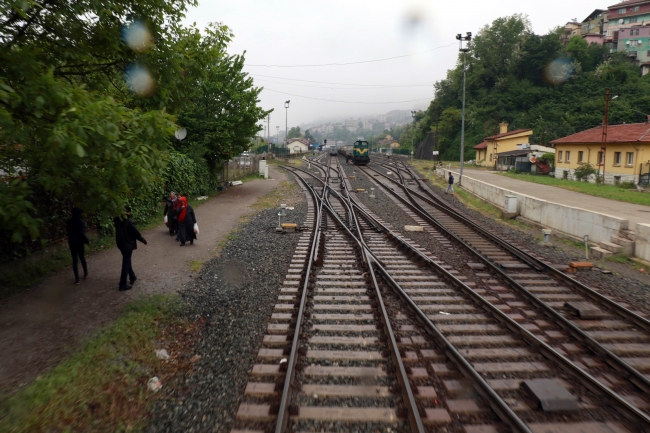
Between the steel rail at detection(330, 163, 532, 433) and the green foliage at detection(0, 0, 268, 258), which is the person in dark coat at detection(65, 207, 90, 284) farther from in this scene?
the steel rail at detection(330, 163, 532, 433)

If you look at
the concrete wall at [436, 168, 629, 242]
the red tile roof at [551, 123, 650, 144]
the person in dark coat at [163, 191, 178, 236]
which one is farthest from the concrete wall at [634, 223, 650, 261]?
the red tile roof at [551, 123, 650, 144]

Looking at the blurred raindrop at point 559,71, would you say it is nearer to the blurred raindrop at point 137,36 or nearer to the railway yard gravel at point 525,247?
the railway yard gravel at point 525,247

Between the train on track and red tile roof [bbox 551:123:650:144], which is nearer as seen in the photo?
red tile roof [bbox 551:123:650:144]

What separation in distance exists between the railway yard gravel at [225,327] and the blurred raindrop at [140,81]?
4077 millimetres

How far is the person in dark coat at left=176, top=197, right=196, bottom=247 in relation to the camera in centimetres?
1168

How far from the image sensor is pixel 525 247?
11852 millimetres

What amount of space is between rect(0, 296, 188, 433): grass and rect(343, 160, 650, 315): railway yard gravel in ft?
23.4

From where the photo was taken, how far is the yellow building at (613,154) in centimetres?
2766

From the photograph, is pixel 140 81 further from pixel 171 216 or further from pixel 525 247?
pixel 525 247

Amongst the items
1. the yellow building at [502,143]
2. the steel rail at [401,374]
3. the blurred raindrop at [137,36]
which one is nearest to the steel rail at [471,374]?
the steel rail at [401,374]

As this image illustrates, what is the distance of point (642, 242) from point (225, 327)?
1109 cm

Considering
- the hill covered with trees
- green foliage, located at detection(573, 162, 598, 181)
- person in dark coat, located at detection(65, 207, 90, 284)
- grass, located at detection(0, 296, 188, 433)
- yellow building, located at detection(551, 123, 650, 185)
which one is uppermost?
the hill covered with trees

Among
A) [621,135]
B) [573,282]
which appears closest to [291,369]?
[573,282]

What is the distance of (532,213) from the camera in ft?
51.7
